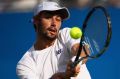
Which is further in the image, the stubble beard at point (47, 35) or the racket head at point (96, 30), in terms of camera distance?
the stubble beard at point (47, 35)

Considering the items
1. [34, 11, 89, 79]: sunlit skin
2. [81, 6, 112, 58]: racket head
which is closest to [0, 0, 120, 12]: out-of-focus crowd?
[34, 11, 89, 79]: sunlit skin

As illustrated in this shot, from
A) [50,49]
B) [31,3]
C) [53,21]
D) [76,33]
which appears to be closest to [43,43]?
[50,49]

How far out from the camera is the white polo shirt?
314 cm

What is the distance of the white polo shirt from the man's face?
0.05 m

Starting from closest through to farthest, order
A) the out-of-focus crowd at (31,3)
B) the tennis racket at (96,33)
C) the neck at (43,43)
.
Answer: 1. the tennis racket at (96,33)
2. the neck at (43,43)
3. the out-of-focus crowd at (31,3)

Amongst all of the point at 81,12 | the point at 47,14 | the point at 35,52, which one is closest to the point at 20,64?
the point at 35,52

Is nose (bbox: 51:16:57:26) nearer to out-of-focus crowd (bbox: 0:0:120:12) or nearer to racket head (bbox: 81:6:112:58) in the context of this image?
racket head (bbox: 81:6:112:58)

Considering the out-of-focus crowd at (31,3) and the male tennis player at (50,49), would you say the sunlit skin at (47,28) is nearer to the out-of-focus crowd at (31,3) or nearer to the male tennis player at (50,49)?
the male tennis player at (50,49)

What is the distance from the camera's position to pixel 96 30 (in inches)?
120

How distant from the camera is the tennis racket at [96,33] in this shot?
288 centimetres

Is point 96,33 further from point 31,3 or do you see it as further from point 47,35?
point 31,3

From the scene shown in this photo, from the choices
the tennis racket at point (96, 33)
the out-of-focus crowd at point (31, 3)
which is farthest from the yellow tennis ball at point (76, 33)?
the out-of-focus crowd at point (31, 3)

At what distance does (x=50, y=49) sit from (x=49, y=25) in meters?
0.16

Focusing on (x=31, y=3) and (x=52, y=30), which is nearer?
(x=52, y=30)
